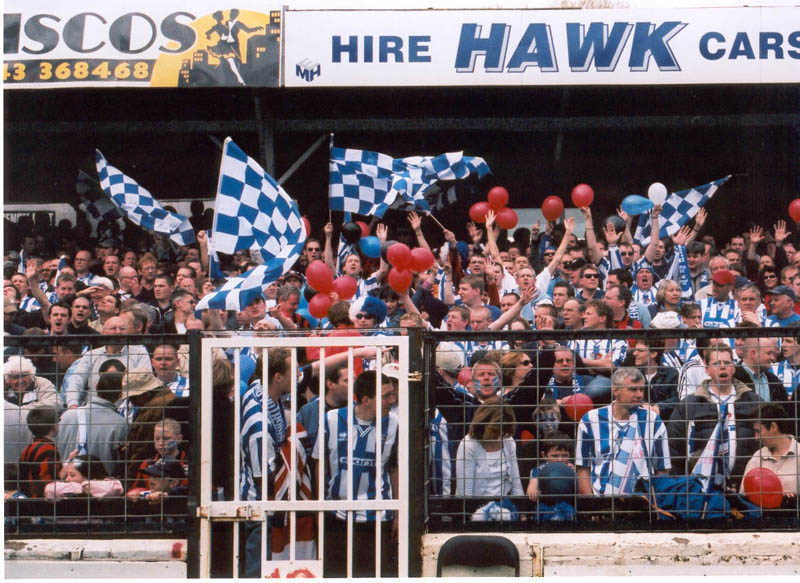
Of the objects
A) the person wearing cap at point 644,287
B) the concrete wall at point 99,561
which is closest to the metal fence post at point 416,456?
the concrete wall at point 99,561

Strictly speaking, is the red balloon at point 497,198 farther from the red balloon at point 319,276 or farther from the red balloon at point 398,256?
the red balloon at point 319,276

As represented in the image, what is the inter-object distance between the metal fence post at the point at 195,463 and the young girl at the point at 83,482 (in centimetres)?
43

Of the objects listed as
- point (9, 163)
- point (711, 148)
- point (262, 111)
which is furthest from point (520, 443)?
point (9, 163)

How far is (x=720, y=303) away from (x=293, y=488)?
518 centimetres

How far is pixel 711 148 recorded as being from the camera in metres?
11.7

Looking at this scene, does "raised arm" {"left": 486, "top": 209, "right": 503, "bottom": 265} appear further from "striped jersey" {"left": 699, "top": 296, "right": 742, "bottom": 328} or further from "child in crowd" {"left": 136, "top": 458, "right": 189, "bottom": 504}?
"child in crowd" {"left": 136, "top": 458, "right": 189, "bottom": 504}

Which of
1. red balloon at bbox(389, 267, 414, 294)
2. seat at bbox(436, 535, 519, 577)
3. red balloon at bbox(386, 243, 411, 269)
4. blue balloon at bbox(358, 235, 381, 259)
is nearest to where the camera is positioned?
seat at bbox(436, 535, 519, 577)

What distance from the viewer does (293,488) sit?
3.80 meters

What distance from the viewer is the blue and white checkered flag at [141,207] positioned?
30.9 ft

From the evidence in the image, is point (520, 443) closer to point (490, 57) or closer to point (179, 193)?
point (490, 57)

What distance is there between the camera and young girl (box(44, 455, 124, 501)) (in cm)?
401

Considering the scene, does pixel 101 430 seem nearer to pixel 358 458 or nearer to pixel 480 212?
pixel 358 458

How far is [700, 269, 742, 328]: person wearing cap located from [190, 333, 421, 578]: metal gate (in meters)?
4.62


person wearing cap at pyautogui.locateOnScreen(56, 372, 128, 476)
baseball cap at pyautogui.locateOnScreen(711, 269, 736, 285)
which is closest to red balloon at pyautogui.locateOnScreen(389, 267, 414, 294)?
baseball cap at pyautogui.locateOnScreen(711, 269, 736, 285)
